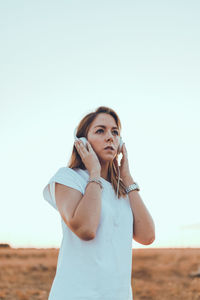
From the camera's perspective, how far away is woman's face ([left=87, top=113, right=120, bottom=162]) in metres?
2.90

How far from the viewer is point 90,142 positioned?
2957mm

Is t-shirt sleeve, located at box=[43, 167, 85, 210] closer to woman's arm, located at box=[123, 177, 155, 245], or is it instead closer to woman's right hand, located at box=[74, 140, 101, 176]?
woman's right hand, located at box=[74, 140, 101, 176]

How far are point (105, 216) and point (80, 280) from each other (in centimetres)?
44

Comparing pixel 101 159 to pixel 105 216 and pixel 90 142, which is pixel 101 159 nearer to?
pixel 90 142

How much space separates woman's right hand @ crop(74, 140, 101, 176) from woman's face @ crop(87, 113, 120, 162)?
0.08 metres

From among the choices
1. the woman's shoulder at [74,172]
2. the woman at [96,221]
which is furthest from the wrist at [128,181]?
the woman's shoulder at [74,172]

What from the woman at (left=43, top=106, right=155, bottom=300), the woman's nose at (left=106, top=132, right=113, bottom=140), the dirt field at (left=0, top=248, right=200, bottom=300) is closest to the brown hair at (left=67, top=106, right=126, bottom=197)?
the woman at (left=43, top=106, right=155, bottom=300)

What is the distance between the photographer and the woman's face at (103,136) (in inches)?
114

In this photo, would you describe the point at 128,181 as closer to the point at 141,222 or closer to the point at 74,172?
the point at 141,222

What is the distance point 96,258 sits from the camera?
2369 millimetres

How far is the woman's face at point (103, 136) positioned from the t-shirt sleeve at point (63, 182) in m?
0.31

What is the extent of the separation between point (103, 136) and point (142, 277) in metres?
18.2

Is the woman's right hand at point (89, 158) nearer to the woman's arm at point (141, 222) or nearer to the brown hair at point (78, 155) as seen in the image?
the brown hair at point (78, 155)

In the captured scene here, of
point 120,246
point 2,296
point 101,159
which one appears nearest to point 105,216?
point 120,246
